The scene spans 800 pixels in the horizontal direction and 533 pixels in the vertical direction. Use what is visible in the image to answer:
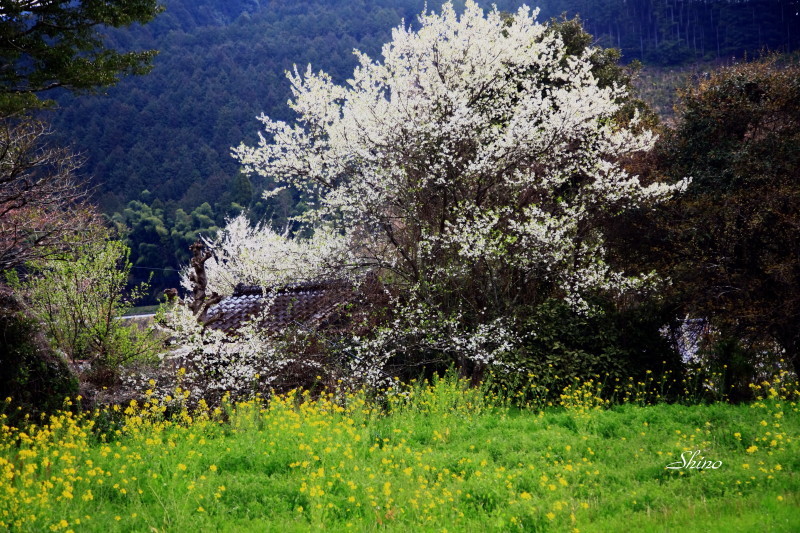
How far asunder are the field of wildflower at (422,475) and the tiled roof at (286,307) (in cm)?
484

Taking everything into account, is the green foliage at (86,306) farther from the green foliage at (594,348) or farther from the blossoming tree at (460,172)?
the green foliage at (594,348)

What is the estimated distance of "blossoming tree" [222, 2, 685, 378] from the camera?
33.1ft

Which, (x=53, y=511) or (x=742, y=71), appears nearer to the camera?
(x=53, y=511)

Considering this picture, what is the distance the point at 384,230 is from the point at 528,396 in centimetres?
437

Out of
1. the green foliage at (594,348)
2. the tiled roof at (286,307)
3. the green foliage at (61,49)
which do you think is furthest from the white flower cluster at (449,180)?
the green foliage at (61,49)

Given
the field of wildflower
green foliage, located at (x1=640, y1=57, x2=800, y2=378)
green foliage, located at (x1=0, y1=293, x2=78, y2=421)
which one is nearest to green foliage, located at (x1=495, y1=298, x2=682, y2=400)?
green foliage, located at (x1=640, y1=57, x2=800, y2=378)

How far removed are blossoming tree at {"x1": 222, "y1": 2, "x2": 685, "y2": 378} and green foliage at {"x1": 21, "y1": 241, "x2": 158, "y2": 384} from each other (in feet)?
18.9

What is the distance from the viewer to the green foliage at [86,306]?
43.3 ft

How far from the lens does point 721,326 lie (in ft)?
31.7

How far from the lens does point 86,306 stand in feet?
43.9

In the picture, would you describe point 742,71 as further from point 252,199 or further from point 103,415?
point 252,199

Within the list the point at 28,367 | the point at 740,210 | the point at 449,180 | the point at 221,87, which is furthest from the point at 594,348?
the point at 221,87

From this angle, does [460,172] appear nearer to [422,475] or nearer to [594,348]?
[594,348]

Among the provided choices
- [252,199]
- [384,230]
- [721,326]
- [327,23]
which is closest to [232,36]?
[327,23]
